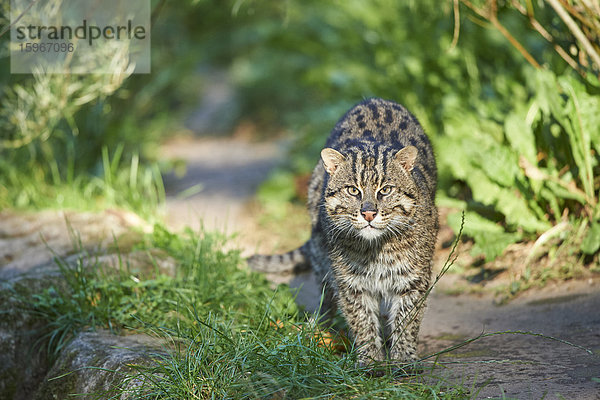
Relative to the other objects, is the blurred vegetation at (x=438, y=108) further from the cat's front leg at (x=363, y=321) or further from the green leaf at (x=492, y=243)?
the cat's front leg at (x=363, y=321)

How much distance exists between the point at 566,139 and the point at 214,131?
9.82 metres

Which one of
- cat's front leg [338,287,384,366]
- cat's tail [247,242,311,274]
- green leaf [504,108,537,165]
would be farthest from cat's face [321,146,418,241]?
A: green leaf [504,108,537,165]

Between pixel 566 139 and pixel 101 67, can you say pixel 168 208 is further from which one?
pixel 566 139

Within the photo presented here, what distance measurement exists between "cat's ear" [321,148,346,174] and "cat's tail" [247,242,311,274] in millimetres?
1260

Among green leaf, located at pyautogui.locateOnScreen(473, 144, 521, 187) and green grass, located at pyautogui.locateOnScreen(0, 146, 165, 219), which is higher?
green leaf, located at pyautogui.locateOnScreen(473, 144, 521, 187)

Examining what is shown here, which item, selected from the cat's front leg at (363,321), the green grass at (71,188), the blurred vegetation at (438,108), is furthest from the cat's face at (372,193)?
the green grass at (71,188)

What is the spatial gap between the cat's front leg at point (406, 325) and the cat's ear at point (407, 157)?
810mm

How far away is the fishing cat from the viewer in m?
3.88

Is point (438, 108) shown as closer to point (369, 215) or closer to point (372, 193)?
point (372, 193)

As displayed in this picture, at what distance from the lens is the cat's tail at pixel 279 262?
5.10 meters

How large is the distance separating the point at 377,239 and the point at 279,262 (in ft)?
4.34

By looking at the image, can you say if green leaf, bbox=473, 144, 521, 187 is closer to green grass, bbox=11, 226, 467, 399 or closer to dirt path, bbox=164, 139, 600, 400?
dirt path, bbox=164, 139, 600, 400

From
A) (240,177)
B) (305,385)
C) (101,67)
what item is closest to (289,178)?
(240,177)

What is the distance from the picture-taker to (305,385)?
318 cm
